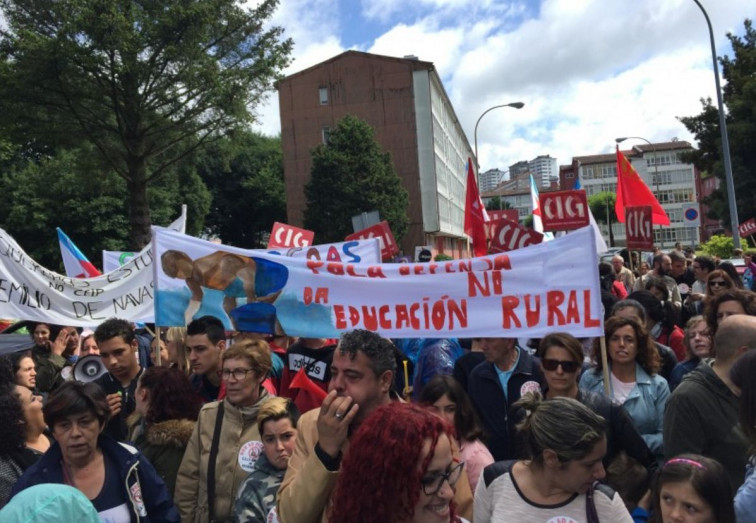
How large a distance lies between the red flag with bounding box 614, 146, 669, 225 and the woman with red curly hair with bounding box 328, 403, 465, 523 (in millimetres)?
11221

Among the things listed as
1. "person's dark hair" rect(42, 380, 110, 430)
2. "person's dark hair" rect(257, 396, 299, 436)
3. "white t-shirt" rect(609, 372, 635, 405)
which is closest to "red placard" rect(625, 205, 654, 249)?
"white t-shirt" rect(609, 372, 635, 405)

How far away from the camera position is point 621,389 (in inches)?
180

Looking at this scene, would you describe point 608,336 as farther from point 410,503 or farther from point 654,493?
point 410,503

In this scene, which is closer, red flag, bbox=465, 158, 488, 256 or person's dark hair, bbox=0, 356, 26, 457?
person's dark hair, bbox=0, 356, 26, 457

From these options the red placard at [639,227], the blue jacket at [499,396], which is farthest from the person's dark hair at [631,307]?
the red placard at [639,227]

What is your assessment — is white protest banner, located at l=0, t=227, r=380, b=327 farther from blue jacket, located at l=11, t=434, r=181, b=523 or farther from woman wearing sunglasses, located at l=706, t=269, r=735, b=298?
woman wearing sunglasses, located at l=706, t=269, r=735, b=298

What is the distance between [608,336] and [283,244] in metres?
7.19

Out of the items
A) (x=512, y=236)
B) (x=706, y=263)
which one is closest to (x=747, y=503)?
(x=512, y=236)

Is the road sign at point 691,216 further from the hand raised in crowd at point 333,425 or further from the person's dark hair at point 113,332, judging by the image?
the hand raised in crowd at point 333,425

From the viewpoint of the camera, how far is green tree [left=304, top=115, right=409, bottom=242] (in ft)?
148

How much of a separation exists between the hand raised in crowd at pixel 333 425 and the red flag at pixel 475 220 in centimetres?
793

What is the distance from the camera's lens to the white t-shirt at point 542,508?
2.63 m

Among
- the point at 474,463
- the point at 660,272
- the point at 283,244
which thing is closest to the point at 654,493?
the point at 474,463

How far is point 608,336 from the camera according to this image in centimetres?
480
